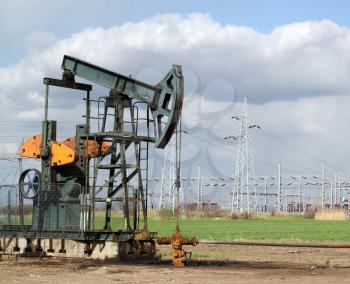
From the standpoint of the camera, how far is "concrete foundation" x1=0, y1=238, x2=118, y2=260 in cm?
1744

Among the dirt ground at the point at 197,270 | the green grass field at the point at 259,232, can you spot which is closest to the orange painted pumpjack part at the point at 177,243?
the dirt ground at the point at 197,270

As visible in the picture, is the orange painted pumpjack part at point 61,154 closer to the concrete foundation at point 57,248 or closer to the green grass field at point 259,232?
the concrete foundation at point 57,248

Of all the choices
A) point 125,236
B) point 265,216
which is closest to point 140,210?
point 125,236

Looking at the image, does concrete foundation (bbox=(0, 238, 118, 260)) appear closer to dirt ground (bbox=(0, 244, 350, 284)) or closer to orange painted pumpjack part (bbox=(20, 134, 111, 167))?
dirt ground (bbox=(0, 244, 350, 284))

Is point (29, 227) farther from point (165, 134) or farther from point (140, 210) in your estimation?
A: point (165, 134)

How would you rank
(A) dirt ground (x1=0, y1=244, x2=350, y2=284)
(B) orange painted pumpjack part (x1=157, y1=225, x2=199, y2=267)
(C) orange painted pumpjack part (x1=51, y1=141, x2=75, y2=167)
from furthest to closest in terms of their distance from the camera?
(C) orange painted pumpjack part (x1=51, y1=141, x2=75, y2=167) → (B) orange painted pumpjack part (x1=157, y1=225, x2=199, y2=267) → (A) dirt ground (x1=0, y1=244, x2=350, y2=284)

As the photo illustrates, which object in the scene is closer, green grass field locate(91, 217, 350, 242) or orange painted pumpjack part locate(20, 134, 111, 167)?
orange painted pumpjack part locate(20, 134, 111, 167)

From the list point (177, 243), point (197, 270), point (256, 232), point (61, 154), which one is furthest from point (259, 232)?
point (197, 270)

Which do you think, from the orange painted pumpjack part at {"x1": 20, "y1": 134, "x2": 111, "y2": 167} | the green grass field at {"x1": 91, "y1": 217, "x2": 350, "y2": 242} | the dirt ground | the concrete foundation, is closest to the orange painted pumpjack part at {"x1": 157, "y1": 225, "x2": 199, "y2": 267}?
the dirt ground

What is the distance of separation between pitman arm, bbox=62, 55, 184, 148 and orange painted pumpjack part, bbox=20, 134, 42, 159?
1.97m

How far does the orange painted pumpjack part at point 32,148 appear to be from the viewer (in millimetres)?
18906

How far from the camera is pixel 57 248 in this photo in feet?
60.6

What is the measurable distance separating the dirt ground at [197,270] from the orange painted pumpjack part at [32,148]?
2.63 metres

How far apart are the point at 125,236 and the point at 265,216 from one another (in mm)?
70623
